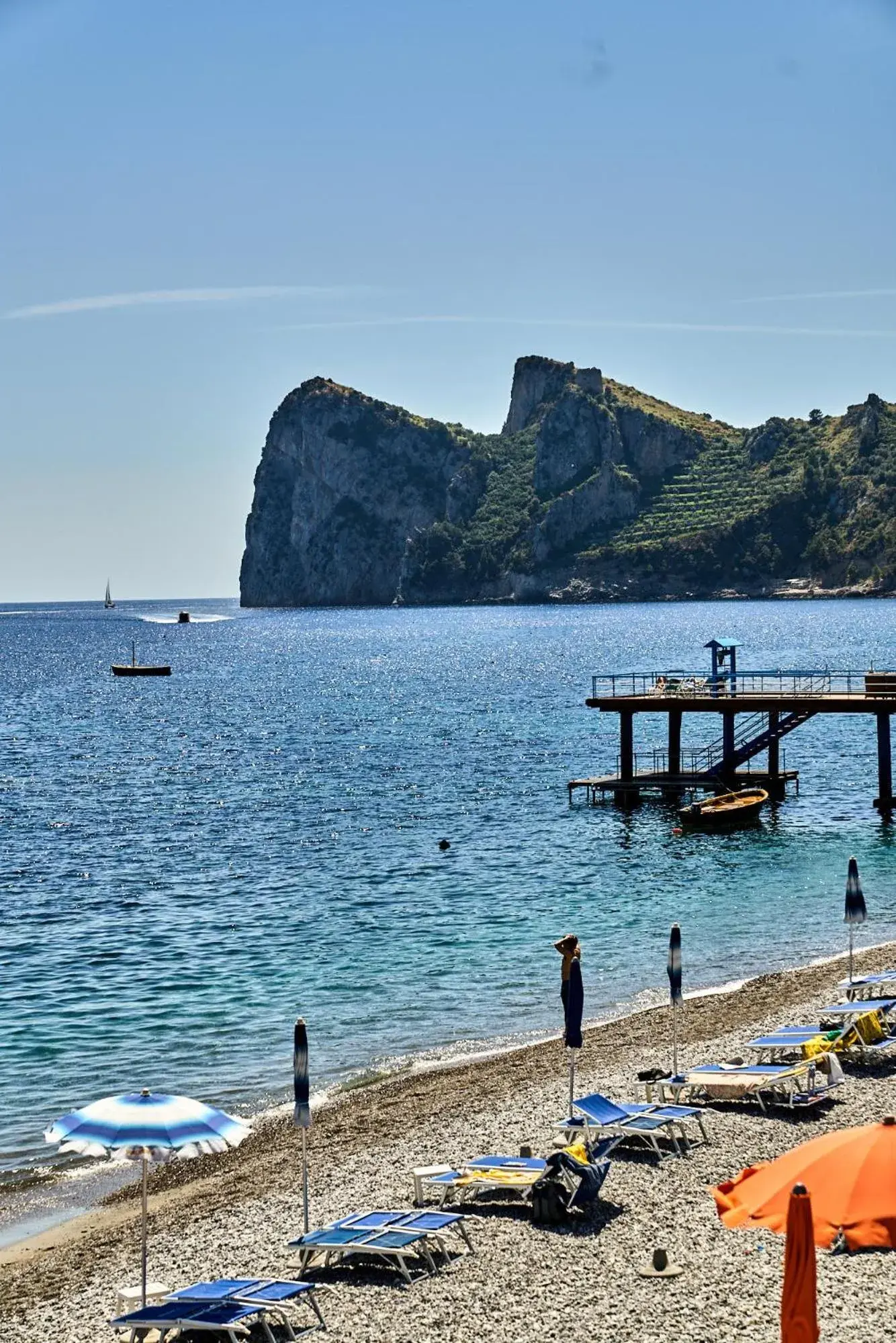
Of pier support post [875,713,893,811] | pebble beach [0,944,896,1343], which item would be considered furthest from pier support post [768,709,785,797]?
pebble beach [0,944,896,1343]

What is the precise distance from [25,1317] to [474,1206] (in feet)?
15.0

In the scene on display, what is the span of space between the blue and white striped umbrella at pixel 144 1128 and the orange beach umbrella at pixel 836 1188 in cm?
448

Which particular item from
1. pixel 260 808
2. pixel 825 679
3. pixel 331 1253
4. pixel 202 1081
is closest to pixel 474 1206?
pixel 331 1253

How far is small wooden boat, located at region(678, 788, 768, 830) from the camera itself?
1892 inches

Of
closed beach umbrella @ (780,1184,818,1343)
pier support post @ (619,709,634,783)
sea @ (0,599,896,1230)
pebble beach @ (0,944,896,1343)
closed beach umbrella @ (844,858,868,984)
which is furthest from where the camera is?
pier support post @ (619,709,634,783)

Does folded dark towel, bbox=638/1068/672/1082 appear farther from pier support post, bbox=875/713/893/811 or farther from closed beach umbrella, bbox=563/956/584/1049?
pier support post, bbox=875/713/893/811

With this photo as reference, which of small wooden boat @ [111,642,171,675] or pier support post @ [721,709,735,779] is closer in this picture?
pier support post @ [721,709,735,779]

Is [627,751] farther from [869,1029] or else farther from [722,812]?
[869,1029]

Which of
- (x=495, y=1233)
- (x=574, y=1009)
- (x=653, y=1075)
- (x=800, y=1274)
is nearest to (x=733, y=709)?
(x=653, y=1075)

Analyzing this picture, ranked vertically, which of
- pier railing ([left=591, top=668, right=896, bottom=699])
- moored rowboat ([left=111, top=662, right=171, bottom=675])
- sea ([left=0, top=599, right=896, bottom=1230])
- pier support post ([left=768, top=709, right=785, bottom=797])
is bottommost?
sea ([left=0, top=599, right=896, bottom=1230])

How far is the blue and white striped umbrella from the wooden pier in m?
34.2

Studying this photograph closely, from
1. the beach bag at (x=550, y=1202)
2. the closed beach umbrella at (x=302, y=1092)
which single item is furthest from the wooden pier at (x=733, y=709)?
the beach bag at (x=550, y=1202)

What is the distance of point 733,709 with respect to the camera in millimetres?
50375

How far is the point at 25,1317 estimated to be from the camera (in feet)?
48.2
